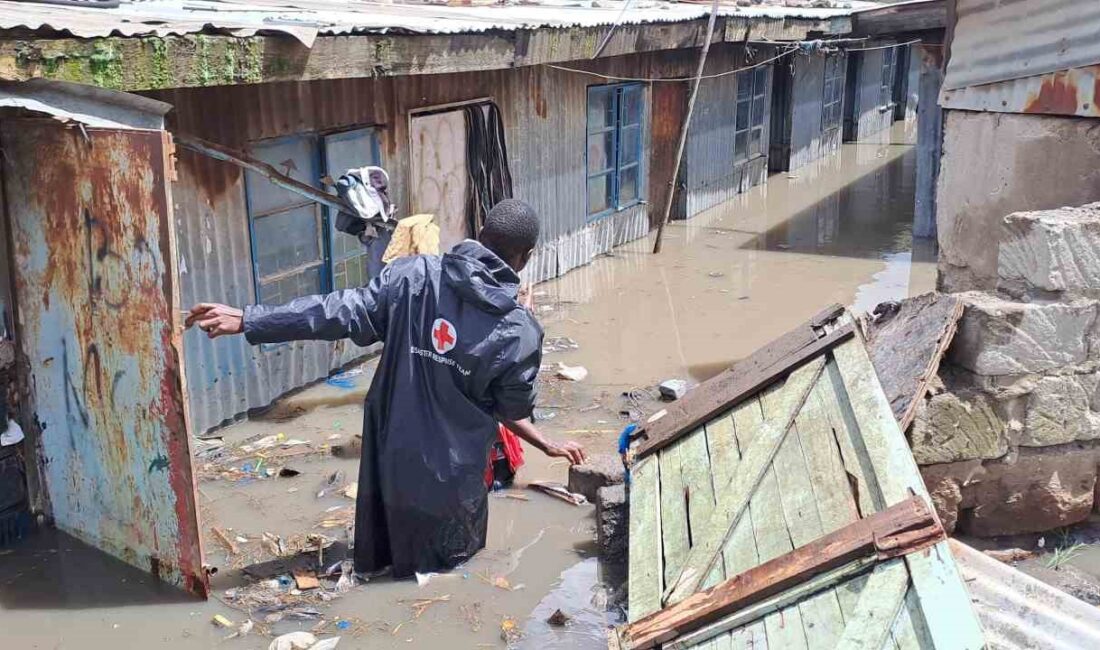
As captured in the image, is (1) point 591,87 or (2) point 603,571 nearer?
(2) point 603,571

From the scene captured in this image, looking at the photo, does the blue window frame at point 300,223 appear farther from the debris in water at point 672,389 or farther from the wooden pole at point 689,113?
the wooden pole at point 689,113

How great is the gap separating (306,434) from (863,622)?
4.81m

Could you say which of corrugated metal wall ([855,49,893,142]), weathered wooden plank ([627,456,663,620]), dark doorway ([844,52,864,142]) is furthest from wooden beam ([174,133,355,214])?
corrugated metal wall ([855,49,893,142])

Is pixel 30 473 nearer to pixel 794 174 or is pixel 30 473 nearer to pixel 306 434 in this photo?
pixel 306 434

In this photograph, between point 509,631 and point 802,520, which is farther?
point 509,631

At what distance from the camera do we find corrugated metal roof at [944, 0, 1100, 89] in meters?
5.37

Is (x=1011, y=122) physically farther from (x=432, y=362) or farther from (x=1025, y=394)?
(x=432, y=362)

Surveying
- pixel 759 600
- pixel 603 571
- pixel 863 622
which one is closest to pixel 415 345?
pixel 603 571

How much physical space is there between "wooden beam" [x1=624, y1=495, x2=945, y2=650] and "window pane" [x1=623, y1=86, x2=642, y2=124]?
1019 centimetres

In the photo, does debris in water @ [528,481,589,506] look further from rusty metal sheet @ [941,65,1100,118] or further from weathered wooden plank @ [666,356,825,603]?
rusty metal sheet @ [941,65,1100,118]

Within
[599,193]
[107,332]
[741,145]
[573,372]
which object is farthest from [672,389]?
[741,145]

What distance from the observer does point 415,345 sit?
403 centimetres

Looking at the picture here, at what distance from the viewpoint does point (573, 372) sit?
798 cm

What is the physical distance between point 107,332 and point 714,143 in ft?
39.9
